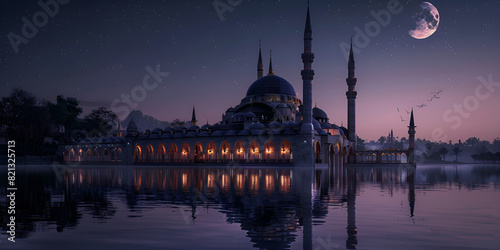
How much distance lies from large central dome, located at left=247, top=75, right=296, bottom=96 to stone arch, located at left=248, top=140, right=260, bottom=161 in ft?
61.0

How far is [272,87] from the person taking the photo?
86000 millimetres

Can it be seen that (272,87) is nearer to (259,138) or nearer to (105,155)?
(259,138)

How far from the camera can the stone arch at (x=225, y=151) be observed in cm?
7166

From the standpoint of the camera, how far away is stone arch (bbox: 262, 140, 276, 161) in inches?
2635

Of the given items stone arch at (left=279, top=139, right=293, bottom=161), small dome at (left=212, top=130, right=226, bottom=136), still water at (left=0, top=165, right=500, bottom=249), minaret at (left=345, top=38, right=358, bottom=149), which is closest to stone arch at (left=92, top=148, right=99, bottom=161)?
small dome at (left=212, top=130, right=226, bottom=136)

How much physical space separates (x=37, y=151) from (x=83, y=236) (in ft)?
281

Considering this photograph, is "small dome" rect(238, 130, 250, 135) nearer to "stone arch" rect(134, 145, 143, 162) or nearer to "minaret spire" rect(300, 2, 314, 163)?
"minaret spire" rect(300, 2, 314, 163)

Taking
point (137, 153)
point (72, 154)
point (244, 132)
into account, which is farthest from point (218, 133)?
point (72, 154)

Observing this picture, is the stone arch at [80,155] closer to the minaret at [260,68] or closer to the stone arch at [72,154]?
the stone arch at [72,154]

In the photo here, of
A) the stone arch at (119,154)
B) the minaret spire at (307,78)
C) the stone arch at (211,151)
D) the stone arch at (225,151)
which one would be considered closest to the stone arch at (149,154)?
the stone arch at (119,154)

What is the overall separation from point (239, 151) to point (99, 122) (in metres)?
48.9

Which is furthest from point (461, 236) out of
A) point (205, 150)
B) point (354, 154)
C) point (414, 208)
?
point (354, 154)

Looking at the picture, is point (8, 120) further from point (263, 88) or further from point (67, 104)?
point (263, 88)

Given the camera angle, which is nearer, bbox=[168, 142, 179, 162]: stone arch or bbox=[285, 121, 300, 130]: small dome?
bbox=[285, 121, 300, 130]: small dome
